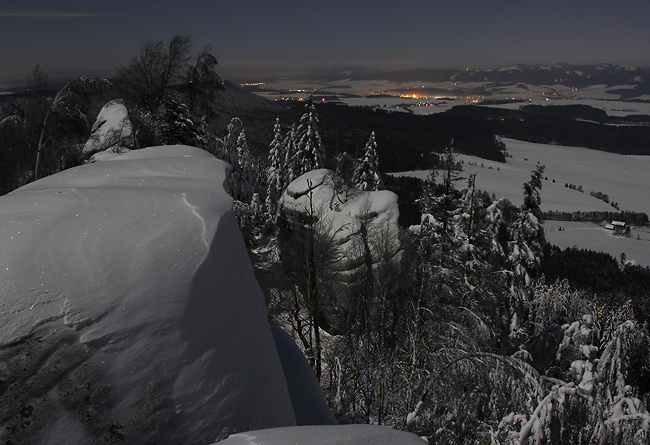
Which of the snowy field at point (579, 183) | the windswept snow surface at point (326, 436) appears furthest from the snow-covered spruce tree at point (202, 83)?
the snowy field at point (579, 183)

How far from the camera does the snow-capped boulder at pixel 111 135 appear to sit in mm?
11086

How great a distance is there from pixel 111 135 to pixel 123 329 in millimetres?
11140

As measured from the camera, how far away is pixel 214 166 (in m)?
4.17

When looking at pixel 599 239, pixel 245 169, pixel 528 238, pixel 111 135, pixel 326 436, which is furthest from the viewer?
pixel 599 239

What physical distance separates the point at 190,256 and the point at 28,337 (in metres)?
0.99

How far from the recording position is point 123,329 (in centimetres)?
218

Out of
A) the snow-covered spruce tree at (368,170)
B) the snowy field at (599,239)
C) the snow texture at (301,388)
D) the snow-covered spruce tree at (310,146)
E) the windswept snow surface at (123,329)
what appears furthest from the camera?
the snowy field at (599,239)

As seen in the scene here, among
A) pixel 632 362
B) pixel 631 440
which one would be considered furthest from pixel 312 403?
pixel 632 362

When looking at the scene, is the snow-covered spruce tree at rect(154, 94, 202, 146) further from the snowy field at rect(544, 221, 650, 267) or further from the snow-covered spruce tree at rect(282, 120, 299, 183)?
the snowy field at rect(544, 221, 650, 267)

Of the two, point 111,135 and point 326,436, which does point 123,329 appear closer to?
point 326,436

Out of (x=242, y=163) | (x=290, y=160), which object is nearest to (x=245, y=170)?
(x=242, y=163)

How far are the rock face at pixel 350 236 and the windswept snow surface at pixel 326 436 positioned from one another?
40.9 ft

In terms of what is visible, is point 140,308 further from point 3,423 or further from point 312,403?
point 312,403

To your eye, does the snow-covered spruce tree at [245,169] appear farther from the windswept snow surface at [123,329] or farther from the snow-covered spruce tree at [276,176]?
the windswept snow surface at [123,329]
